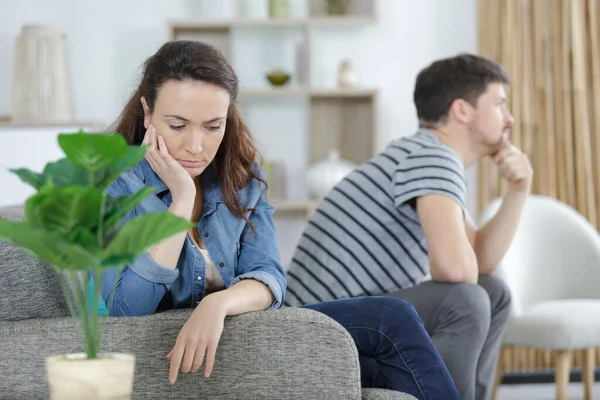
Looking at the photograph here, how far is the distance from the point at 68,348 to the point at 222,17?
3.19m

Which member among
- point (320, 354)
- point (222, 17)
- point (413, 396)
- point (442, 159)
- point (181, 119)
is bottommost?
point (413, 396)

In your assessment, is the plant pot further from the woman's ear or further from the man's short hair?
the man's short hair

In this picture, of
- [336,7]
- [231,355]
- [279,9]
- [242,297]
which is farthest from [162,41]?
[231,355]

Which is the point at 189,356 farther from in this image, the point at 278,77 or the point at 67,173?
the point at 278,77

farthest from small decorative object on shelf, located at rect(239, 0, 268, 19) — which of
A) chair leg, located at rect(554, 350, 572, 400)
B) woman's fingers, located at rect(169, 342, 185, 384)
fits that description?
woman's fingers, located at rect(169, 342, 185, 384)

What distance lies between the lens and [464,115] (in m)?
2.79

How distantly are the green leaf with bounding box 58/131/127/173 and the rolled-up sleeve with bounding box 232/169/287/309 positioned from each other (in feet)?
2.45

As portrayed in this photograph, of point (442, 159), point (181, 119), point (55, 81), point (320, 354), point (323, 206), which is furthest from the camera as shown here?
point (55, 81)

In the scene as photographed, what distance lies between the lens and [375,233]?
8.43 feet

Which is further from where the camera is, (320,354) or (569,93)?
(569,93)

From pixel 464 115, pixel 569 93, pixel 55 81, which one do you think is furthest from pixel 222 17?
pixel 464 115

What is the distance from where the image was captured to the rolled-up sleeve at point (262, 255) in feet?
5.85

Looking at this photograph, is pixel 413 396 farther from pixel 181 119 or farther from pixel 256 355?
pixel 181 119

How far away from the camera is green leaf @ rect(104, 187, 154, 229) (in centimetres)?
106
